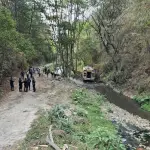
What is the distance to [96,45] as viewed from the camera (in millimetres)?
72250

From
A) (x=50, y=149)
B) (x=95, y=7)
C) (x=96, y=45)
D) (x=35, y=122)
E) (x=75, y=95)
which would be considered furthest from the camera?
(x=96, y=45)

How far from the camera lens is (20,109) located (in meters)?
26.4

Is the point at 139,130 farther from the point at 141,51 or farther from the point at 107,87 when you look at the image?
the point at 107,87

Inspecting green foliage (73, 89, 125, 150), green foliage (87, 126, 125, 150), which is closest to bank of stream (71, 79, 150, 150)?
A: green foliage (73, 89, 125, 150)

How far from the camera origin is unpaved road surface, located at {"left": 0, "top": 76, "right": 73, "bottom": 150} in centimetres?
1900

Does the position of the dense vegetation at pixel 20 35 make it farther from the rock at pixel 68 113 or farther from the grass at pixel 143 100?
the grass at pixel 143 100

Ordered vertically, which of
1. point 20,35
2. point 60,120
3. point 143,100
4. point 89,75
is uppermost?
point 20,35

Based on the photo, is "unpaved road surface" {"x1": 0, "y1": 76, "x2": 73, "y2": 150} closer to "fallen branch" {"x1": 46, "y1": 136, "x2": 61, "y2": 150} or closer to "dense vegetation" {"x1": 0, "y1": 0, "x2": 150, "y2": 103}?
"fallen branch" {"x1": 46, "y1": 136, "x2": 61, "y2": 150}

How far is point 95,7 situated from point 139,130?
37319 millimetres

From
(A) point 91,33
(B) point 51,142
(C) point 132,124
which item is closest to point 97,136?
(B) point 51,142

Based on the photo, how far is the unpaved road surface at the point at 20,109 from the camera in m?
19.0

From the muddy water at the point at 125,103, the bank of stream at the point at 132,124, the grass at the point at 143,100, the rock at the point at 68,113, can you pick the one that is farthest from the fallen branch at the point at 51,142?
the grass at the point at 143,100

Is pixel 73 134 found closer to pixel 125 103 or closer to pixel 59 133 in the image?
pixel 59 133

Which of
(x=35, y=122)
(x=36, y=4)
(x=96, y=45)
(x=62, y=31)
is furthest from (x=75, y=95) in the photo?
(x=96, y=45)
